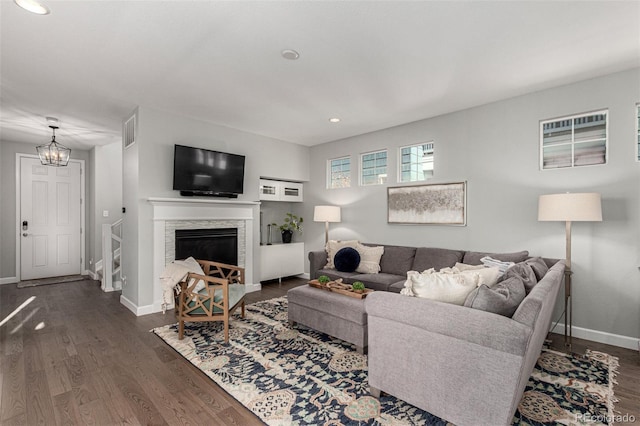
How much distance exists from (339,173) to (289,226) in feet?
4.97

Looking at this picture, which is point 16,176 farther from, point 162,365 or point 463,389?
point 463,389

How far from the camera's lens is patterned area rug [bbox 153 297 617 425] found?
1987 millimetres

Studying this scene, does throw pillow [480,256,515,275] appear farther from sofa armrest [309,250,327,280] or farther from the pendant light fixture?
the pendant light fixture

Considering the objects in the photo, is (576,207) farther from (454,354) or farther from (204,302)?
(204,302)

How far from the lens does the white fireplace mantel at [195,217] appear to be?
416 centimetres

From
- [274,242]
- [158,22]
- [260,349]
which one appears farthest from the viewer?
[274,242]

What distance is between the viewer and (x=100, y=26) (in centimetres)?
231

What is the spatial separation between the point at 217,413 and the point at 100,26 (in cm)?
291

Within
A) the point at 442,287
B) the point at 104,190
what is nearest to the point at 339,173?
the point at 442,287

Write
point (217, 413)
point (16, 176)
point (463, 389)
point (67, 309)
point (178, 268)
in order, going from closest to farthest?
1. point (463, 389)
2. point (217, 413)
3. point (178, 268)
4. point (67, 309)
5. point (16, 176)

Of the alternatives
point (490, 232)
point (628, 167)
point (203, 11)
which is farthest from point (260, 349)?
point (628, 167)

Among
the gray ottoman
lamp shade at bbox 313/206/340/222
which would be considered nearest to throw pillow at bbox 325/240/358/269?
lamp shade at bbox 313/206/340/222

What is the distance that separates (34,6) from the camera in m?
2.08

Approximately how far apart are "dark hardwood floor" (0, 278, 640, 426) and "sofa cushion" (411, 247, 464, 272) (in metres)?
1.29
